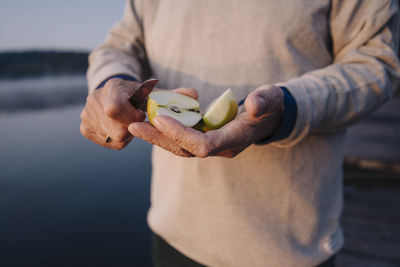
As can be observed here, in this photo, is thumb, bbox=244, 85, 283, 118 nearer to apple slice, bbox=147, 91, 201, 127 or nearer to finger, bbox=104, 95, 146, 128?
apple slice, bbox=147, 91, 201, 127

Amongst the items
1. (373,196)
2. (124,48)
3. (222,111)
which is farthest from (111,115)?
(373,196)

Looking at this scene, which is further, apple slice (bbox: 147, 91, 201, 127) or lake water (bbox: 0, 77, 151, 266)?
lake water (bbox: 0, 77, 151, 266)

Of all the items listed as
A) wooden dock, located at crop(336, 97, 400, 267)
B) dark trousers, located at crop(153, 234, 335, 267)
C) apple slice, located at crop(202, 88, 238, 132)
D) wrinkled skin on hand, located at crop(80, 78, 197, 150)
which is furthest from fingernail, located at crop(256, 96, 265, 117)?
wooden dock, located at crop(336, 97, 400, 267)

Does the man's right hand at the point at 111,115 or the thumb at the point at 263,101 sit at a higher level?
the thumb at the point at 263,101

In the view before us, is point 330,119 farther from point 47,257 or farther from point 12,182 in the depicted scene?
point 12,182

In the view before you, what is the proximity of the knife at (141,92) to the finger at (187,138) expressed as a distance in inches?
5.9

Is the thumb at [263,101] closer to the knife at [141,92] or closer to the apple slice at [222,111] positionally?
the apple slice at [222,111]

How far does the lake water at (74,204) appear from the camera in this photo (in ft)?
22.8

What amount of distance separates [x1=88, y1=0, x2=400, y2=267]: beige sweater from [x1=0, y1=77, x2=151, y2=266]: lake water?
23.2ft

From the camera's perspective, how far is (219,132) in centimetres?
60

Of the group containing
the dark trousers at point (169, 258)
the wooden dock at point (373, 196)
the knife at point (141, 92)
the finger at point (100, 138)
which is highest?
the knife at point (141, 92)

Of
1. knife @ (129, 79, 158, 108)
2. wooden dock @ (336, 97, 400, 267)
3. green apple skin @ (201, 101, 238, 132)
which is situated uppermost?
knife @ (129, 79, 158, 108)

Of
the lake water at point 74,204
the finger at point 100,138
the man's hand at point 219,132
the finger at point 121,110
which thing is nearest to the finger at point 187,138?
the man's hand at point 219,132

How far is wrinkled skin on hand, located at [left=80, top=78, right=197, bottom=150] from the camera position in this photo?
2.09ft
